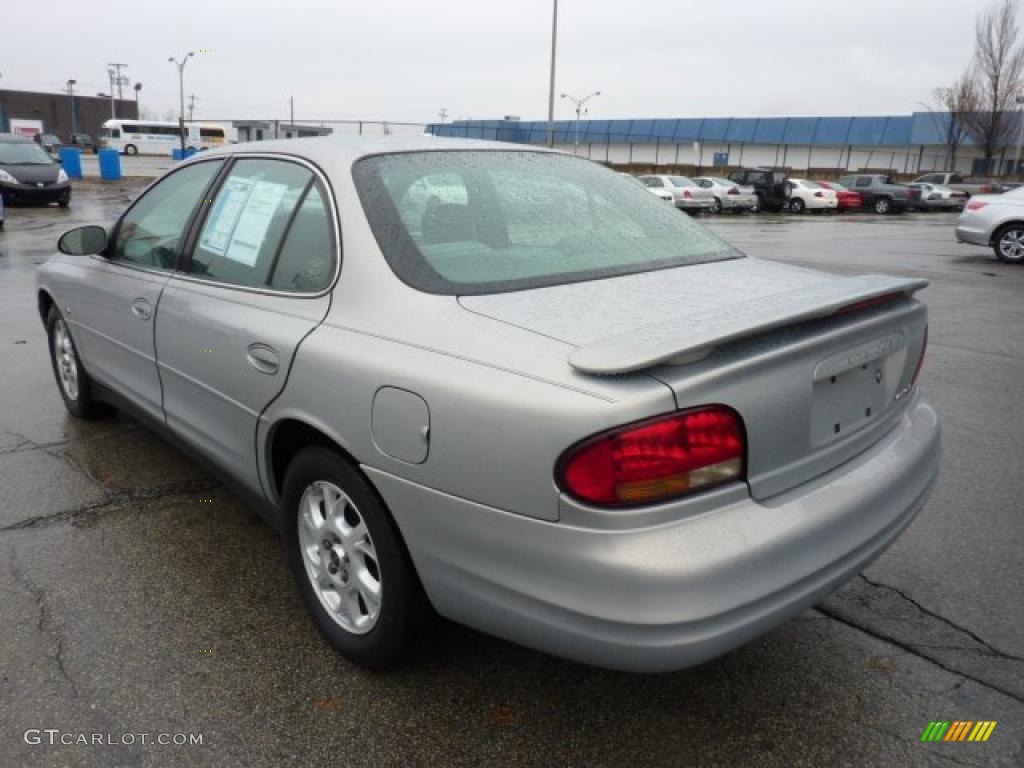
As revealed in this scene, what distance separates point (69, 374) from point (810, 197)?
32978mm

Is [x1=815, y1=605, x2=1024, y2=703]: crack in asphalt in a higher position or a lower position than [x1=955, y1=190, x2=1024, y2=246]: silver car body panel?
lower

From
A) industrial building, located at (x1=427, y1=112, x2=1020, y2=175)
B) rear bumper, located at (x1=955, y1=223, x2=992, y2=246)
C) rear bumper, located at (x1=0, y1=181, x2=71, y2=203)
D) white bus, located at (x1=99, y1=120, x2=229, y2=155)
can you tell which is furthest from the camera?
white bus, located at (x1=99, y1=120, x2=229, y2=155)

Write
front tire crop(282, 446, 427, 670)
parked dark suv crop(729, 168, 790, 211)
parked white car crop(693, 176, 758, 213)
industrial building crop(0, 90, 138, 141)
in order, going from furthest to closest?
industrial building crop(0, 90, 138, 141), parked dark suv crop(729, 168, 790, 211), parked white car crop(693, 176, 758, 213), front tire crop(282, 446, 427, 670)

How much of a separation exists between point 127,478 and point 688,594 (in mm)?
3130

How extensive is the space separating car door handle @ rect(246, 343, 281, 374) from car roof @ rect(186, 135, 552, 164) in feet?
2.15

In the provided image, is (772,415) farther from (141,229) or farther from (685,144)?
(685,144)

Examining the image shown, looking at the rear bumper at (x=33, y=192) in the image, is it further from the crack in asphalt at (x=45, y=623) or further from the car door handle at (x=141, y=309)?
the crack in asphalt at (x=45, y=623)

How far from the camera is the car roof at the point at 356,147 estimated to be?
281 centimetres

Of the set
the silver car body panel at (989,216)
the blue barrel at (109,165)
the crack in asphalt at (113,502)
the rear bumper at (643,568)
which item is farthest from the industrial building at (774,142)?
the rear bumper at (643,568)

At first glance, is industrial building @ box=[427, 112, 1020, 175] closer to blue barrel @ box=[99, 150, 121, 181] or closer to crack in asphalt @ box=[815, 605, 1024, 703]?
blue barrel @ box=[99, 150, 121, 181]

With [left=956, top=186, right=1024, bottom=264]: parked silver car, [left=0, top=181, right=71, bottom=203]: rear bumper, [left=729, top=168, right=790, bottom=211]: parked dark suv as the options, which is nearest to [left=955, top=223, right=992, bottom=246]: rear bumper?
[left=956, top=186, right=1024, bottom=264]: parked silver car

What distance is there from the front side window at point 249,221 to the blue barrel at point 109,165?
1289 inches

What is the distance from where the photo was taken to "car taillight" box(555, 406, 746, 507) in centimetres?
183

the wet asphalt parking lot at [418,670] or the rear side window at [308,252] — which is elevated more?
the rear side window at [308,252]
